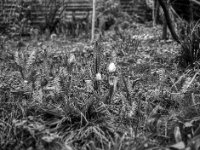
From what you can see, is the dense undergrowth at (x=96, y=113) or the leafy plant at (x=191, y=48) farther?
the leafy plant at (x=191, y=48)

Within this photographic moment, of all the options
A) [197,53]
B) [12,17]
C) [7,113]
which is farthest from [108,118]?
[12,17]

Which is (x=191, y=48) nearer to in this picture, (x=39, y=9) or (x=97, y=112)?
(x=97, y=112)

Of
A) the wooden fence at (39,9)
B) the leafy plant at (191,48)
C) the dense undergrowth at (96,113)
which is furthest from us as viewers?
the wooden fence at (39,9)

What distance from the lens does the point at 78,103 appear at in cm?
259

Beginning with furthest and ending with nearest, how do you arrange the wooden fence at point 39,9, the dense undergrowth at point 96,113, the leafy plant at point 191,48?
the wooden fence at point 39,9
the leafy plant at point 191,48
the dense undergrowth at point 96,113

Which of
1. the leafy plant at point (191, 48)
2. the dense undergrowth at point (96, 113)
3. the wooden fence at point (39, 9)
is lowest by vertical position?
the dense undergrowth at point (96, 113)

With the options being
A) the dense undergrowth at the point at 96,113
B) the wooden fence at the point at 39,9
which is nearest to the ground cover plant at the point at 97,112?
the dense undergrowth at the point at 96,113

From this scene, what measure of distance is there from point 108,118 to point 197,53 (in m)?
1.80

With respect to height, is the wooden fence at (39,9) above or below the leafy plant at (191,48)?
above

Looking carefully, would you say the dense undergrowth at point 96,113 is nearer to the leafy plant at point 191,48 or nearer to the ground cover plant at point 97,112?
the ground cover plant at point 97,112

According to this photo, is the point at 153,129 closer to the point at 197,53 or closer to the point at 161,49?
the point at 197,53

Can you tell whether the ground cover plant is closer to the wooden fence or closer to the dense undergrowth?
the dense undergrowth

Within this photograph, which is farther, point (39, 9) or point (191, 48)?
point (39, 9)

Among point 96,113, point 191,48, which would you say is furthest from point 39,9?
point 96,113
